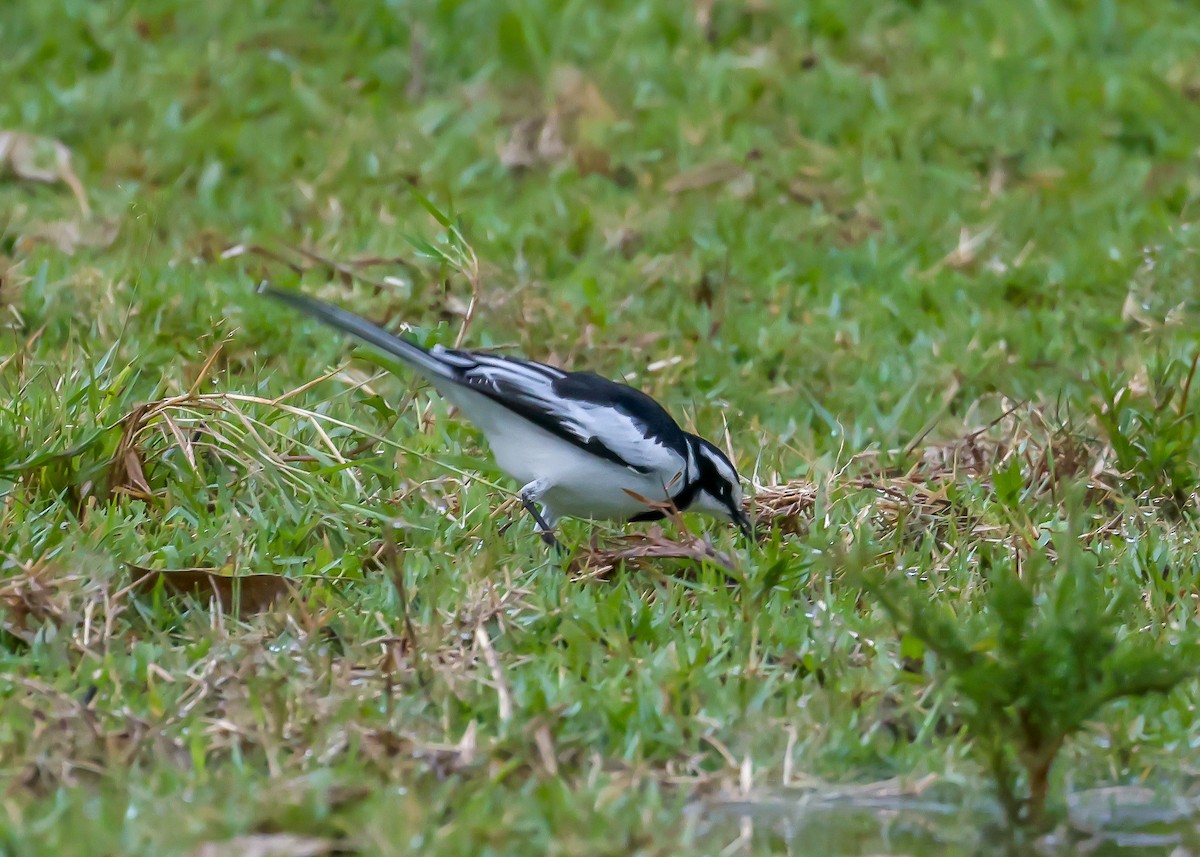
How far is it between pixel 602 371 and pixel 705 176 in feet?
6.69

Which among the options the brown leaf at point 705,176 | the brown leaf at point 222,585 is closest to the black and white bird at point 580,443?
the brown leaf at point 222,585

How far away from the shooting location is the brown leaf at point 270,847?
3.13 meters

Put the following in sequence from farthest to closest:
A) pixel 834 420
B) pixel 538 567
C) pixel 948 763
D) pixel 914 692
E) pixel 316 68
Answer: pixel 316 68
pixel 834 420
pixel 538 567
pixel 914 692
pixel 948 763

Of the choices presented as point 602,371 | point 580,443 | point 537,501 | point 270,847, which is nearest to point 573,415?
point 580,443

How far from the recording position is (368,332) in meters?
4.60

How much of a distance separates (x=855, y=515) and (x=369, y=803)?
2139mm

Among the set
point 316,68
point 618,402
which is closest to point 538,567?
point 618,402

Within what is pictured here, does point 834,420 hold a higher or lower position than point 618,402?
lower

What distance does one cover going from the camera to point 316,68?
9.16m

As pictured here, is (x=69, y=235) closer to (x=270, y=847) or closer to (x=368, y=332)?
(x=368, y=332)

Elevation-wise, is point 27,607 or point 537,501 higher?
point 27,607

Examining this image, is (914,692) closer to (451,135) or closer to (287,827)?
(287,827)

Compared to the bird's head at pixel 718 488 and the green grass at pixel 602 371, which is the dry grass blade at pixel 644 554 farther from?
the bird's head at pixel 718 488

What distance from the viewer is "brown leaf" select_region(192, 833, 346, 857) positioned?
10.3 ft
